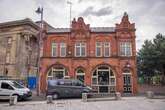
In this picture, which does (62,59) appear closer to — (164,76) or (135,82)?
(135,82)

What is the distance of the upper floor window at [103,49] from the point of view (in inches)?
1154

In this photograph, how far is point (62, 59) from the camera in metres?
29.2

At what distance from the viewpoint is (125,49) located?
2916 centimetres

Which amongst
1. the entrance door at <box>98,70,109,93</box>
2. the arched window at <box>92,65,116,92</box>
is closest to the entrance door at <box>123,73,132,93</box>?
the arched window at <box>92,65,116,92</box>

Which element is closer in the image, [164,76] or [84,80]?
[84,80]

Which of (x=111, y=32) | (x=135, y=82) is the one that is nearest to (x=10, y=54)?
(x=111, y=32)

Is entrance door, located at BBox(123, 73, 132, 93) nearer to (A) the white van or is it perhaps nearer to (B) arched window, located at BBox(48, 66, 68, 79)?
(B) arched window, located at BBox(48, 66, 68, 79)

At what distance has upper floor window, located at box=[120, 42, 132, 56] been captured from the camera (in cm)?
2906

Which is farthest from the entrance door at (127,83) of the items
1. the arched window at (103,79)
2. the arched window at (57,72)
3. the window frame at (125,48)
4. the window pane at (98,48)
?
the arched window at (57,72)

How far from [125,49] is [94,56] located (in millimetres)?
4325

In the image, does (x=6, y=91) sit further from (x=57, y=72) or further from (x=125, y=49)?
(x=125, y=49)

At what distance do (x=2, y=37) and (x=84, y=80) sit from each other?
2153 centimetres

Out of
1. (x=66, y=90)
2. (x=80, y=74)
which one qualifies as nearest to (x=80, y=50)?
(x=80, y=74)

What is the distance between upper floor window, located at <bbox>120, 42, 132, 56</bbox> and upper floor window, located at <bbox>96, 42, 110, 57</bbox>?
1.80 meters
